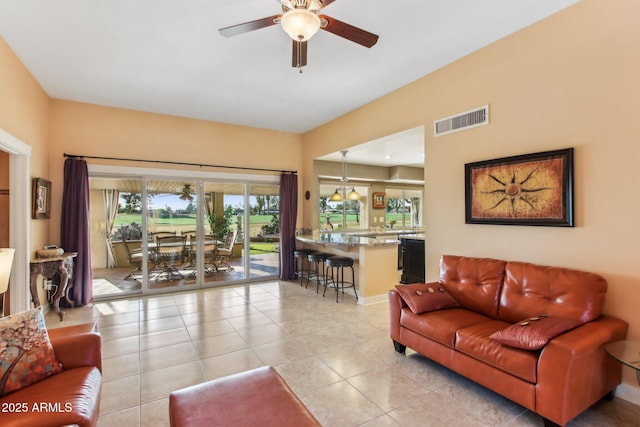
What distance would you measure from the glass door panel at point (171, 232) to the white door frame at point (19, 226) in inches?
71.8

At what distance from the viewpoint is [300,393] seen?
2.47 meters

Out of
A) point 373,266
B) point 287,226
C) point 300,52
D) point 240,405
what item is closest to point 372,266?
point 373,266

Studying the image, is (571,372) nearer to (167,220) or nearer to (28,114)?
(167,220)

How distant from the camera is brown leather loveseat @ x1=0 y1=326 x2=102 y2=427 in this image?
147cm

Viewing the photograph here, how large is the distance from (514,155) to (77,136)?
6.08 meters

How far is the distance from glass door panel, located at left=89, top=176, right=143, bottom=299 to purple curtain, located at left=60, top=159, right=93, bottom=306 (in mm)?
377

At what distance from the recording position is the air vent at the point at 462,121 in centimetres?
334

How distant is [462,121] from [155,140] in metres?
4.91

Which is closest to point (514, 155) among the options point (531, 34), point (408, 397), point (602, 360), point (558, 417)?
point (531, 34)

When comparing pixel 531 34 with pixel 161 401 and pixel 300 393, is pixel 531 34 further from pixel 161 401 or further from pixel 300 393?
pixel 161 401

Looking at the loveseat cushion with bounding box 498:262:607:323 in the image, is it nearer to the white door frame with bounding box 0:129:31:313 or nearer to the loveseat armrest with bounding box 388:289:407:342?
the loveseat armrest with bounding box 388:289:407:342

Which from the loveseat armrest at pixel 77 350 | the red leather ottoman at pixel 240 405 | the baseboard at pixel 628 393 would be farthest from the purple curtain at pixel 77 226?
the baseboard at pixel 628 393

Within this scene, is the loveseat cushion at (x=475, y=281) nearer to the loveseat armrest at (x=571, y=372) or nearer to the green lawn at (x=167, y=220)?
the loveseat armrest at (x=571, y=372)

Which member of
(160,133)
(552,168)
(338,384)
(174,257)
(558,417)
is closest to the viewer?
(558,417)
